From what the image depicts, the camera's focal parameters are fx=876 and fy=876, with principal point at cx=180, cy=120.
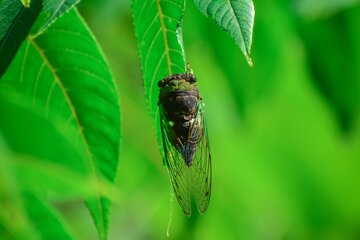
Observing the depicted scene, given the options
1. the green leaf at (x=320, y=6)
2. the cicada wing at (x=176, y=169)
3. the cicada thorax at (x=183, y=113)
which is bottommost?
the cicada wing at (x=176, y=169)

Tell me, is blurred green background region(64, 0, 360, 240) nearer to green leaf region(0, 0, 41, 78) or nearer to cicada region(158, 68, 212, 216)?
cicada region(158, 68, 212, 216)

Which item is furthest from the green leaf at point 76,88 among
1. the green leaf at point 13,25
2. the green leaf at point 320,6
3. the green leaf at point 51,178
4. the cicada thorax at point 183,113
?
the green leaf at point 320,6

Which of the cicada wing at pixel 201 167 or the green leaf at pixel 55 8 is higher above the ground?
the green leaf at pixel 55 8

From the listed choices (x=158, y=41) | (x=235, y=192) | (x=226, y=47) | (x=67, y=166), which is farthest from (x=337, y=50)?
(x=158, y=41)

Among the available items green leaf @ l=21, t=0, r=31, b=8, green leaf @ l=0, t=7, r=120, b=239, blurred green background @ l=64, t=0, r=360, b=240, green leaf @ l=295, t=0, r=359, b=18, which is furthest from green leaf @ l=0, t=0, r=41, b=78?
green leaf @ l=295, t=0, r=359, b=18

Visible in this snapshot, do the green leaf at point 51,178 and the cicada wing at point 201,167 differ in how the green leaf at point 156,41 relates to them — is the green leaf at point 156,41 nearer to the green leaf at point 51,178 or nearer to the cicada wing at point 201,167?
the cicada wing at point 201,167

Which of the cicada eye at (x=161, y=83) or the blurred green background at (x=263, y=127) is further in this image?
the blurred green background at (x=263, y=127)

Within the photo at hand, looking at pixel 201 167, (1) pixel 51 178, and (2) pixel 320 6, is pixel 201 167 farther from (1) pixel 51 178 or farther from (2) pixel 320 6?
(2) pixel 320 6

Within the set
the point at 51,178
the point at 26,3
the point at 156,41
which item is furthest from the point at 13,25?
the point at 51,178
